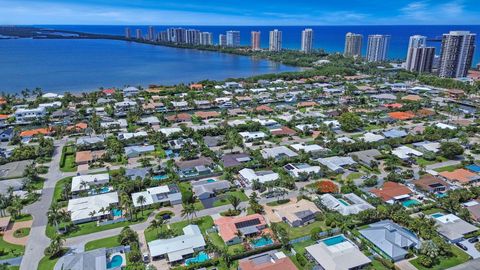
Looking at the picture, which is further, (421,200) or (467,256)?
(421,200)

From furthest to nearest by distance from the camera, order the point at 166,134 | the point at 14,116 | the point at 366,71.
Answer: the point at 366,71 < the point at 14,116 < the point at 166,134

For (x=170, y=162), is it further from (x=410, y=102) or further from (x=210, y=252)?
(x=410, y=102)

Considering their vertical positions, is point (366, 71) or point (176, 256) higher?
point (366, 71)

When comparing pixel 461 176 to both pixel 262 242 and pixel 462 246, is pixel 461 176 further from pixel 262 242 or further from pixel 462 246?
pixel 262 242

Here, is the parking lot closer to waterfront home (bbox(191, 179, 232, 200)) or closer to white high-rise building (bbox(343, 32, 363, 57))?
waterfront home (bbox(191, 179, 232, 200))

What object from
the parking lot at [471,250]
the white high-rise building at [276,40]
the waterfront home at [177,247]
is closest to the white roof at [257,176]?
the waterfront home at [177,247]

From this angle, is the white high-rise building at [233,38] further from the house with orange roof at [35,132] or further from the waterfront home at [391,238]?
the waterfront home at [391,238]

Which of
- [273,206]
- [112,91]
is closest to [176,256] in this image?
[273,206]

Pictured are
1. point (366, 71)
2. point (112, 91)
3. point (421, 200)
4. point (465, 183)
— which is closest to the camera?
point (421, 200)
